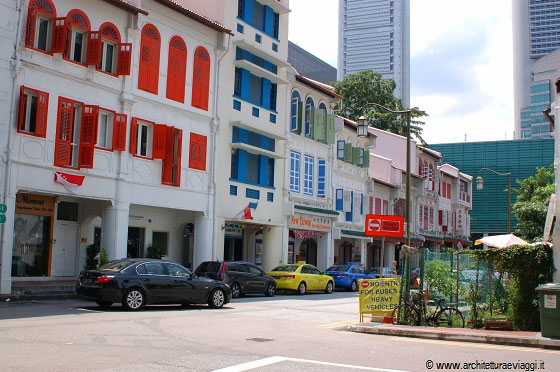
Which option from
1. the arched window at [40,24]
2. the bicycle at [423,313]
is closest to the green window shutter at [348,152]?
the arched window at [40,24]

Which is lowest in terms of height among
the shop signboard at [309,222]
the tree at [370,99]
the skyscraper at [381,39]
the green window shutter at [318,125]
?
the shop signboard at [309,222]

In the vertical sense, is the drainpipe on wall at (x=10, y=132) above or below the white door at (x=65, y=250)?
above

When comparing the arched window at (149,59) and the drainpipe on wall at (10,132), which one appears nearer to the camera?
the drainpipe on wall at (10,132)

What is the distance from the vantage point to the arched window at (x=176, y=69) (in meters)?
27.7

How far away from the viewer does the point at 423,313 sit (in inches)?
682

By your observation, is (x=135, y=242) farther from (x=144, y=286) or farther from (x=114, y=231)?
(x=144, y=286)

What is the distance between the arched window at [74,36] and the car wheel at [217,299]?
1005 centimetres

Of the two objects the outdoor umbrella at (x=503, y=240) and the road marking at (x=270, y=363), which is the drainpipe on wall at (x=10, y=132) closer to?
the road marking at (x=270, y=363)

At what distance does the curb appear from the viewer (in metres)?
13.8

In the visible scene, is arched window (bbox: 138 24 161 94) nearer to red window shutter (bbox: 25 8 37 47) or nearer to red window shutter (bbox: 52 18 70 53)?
red window shutter (bbox: 52 18 70 53)

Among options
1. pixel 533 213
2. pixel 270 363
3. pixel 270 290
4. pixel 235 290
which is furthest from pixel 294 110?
pixel 270 363

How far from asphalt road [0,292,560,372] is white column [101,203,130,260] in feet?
20.7

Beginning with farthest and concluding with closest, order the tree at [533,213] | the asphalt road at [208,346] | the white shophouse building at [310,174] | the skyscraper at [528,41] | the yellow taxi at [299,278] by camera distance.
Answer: the skyscraper at [528,41] → the white shophouse building at [310,174] → the yellow taxi at [299,278] → the tree at [533,213] → the asphalt road at [208,346]

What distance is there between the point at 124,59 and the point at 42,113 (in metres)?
4.29
